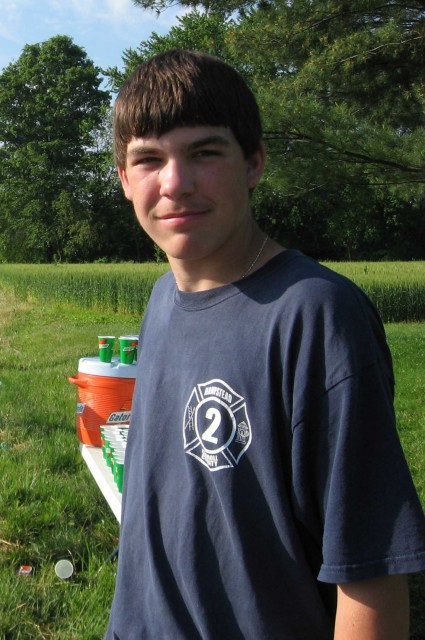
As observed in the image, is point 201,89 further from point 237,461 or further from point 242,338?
point 237,461

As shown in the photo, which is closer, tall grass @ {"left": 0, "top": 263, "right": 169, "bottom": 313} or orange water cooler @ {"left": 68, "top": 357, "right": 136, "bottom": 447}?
orange water cooler @ {"left": 68, "top": 357, "right": 136, "bottom": 447}

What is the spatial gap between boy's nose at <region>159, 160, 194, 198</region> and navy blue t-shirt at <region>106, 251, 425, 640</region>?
0.60 feet

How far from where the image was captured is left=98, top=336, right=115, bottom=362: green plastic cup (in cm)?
309

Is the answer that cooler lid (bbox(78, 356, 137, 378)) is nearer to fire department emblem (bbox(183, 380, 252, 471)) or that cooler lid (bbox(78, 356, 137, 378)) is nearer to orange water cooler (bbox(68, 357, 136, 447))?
orange water cooler (bbox(68, 357, 136, 447))

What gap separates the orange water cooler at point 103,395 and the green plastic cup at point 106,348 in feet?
0.10

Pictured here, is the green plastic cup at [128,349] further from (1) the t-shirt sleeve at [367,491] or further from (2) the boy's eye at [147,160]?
(1) the t-shirt sleeve at [367,491]

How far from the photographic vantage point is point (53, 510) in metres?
3.79

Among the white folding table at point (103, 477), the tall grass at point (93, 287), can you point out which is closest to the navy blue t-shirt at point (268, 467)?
the white folding table at point (103, 477)

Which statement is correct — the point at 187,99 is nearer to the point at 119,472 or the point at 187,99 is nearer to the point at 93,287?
the point at 119,472

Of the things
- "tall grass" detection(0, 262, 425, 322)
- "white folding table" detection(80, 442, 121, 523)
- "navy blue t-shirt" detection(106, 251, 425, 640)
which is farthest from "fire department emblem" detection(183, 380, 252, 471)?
"tall grass" detection(0, 262, 425, 322)

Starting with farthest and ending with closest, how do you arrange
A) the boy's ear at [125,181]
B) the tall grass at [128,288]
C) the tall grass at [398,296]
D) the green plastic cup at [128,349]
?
the tall grass at [128,288], the tall grass at [398,296], the green plastic cup at [128,349], the boy's ear at [125,181]

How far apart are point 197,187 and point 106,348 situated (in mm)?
1943

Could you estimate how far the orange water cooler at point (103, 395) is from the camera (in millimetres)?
3084

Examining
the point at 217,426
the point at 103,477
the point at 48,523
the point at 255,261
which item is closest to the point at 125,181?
the point at 255,261
